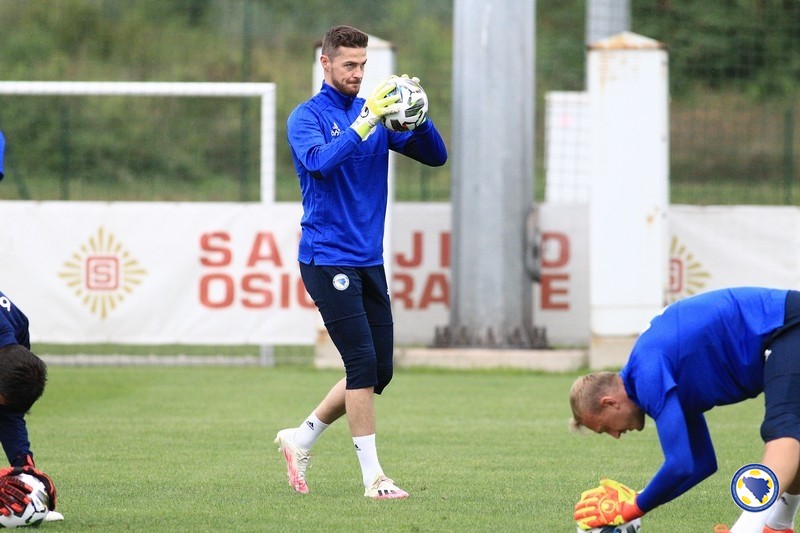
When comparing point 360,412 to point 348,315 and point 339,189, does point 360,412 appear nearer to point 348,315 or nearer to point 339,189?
point 348,315

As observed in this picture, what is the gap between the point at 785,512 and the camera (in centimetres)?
539

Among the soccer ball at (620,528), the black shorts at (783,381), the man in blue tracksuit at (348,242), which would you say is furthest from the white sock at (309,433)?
the black shorts at (783,381)

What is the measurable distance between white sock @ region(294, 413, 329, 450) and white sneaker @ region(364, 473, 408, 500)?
461 mm

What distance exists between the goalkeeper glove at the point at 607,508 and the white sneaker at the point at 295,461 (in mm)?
1883

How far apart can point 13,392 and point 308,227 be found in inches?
69.3

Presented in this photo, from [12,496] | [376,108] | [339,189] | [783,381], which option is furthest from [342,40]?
[783,381]

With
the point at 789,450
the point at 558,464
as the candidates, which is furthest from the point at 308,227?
the point at 789,450

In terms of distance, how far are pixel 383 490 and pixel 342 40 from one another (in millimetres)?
2122

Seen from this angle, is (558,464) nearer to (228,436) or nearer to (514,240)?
A: (228,436)

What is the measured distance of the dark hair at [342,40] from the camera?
6.45 metres

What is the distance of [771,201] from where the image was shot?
17188 mm

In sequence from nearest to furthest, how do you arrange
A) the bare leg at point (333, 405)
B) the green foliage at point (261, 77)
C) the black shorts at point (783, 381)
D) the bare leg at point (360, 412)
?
the black shorts at point (783, 381)
the bare leg at point (360, 412)
the bare leg at point (333, 405)
the green foliage at point (261, 77)

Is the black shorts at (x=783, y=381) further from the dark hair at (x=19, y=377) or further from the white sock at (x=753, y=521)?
the dark hair at (x=19, y=377)

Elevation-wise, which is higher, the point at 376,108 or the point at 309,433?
the point at 376,108
